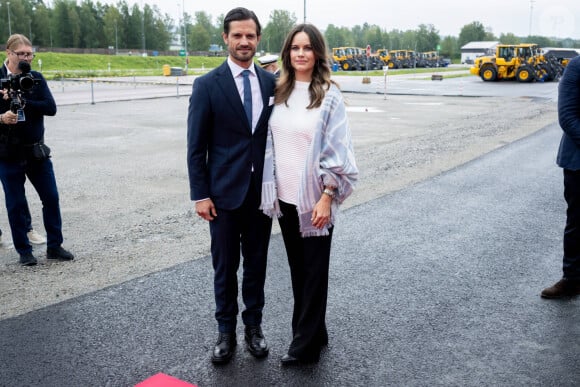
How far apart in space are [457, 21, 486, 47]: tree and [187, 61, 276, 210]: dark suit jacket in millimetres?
158054

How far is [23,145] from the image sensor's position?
17.6 ft

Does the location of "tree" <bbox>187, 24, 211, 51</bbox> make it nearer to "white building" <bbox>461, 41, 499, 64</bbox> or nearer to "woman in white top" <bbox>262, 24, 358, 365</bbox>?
"white building" <bbox>461, 41, 499, 64</bbox>

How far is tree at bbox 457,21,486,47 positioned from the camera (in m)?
150

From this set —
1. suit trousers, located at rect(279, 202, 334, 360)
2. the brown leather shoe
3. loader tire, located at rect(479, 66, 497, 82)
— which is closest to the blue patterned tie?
suit trousers, located at rect(279, 202, 334, 360)

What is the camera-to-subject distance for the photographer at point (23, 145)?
5.20m

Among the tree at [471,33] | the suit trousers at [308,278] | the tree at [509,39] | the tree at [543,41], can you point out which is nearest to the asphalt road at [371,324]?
the suit trousers at [308,278]

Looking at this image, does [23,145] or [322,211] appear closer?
[322,211]

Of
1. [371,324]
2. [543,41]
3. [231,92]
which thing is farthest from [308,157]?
[543,41]

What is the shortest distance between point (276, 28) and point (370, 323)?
136m

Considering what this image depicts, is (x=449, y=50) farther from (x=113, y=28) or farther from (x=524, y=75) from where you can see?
(x=524, y=75)

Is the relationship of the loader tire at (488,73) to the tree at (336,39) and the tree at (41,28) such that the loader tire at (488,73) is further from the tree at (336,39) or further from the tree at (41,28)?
the tree at (336,39)

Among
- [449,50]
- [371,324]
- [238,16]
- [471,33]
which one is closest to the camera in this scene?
[238,16]

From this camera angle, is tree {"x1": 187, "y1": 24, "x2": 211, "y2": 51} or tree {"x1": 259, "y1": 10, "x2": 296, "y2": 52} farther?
tree {"x1": 259, "y1": 10, "x2": 296, "y2": 52}

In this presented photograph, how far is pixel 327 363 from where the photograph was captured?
3.61m
